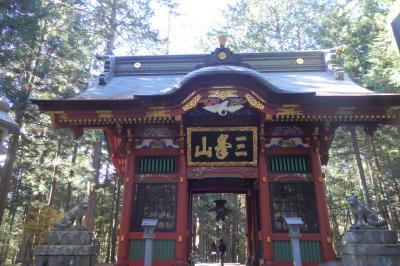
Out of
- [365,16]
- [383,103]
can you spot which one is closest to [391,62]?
[365,16]

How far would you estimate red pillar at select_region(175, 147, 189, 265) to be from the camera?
7973 mm

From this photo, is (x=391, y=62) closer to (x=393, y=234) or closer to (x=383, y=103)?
(x=383, y=103)

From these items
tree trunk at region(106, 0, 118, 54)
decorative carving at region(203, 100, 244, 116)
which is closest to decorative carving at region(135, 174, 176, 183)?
decorative carving at region(203, 100, 244, 116)

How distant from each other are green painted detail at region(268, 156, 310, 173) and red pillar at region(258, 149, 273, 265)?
0.25 meters

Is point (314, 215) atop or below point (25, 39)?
below

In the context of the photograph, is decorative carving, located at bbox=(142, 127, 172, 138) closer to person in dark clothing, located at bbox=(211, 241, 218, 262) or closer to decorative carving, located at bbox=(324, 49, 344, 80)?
decorative carving, located at bbox=(324, 49, 344, 80)

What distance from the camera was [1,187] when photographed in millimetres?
12969

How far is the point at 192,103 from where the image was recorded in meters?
8.05

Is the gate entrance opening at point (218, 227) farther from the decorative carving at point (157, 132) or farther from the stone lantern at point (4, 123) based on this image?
the stone lantern at point (4, 123)

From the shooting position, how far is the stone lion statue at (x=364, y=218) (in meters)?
6.81

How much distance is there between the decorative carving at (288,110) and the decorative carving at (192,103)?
209cm

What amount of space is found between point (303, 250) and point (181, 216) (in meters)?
3.30

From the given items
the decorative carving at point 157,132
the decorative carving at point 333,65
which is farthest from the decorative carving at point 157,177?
the decorative carving at point 333,65

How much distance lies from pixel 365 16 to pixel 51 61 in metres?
17.6
